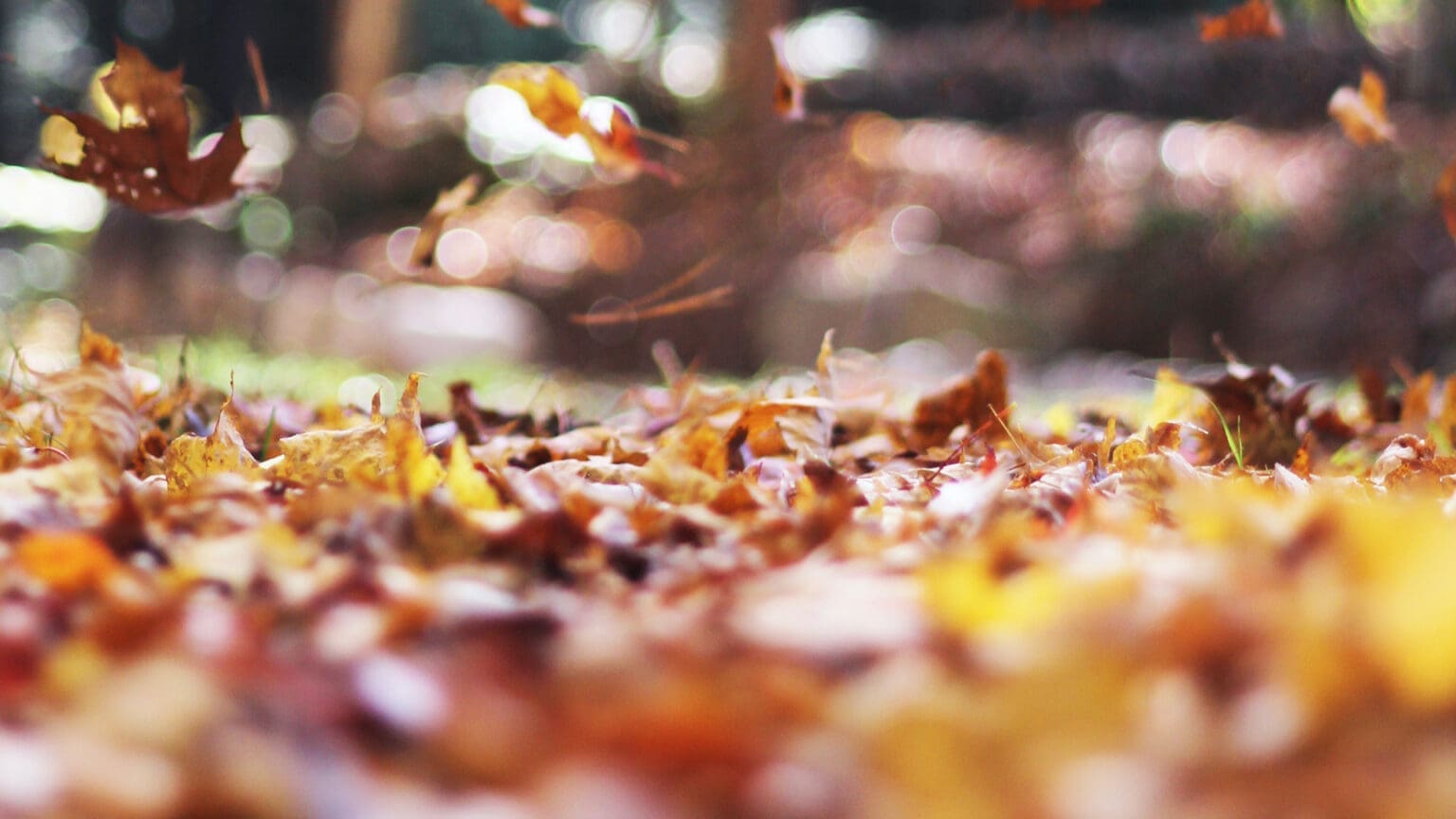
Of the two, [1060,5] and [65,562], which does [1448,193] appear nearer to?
[1060,5]

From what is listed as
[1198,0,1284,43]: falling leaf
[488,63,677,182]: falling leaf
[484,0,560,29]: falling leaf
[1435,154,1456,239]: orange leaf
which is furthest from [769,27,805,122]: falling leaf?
[1435,154,1456,239]: orange leaf

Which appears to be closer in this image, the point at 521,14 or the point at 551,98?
the point at 551,98

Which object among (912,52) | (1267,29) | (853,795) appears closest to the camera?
(853,795)

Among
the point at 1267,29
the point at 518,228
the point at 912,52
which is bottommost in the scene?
the point at 518,228

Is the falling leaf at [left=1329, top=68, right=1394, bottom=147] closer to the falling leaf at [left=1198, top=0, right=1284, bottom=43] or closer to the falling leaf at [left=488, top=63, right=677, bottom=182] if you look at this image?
the falling leaf at [left=1198, top=0, right=1284, bottom=43]

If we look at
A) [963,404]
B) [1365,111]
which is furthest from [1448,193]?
[963,404]

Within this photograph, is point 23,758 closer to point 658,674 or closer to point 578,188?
point 658,674

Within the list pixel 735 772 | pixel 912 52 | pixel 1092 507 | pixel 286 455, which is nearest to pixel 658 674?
pixel 735 772
